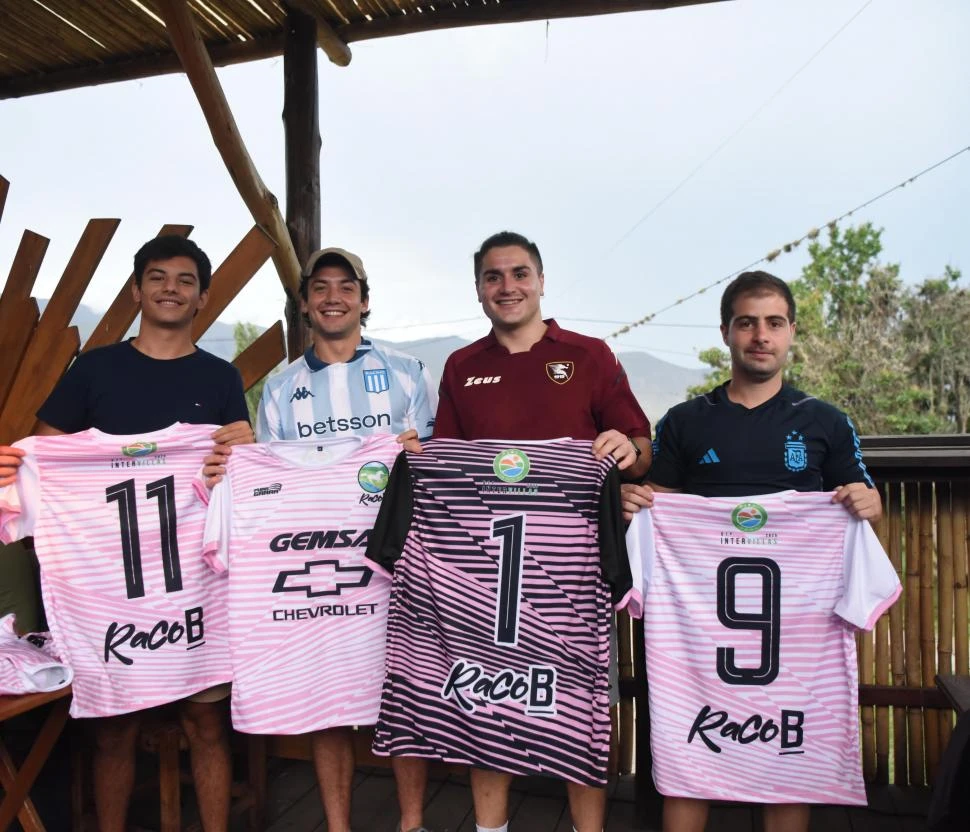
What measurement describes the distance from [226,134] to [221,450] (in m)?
2.01

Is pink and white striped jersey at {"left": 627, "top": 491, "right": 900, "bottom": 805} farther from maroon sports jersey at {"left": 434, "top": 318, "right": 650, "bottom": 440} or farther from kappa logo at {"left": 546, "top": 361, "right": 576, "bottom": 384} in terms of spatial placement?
kappa logo at {"left": 546, "top": 361, "right": 576, "bottom": 384}

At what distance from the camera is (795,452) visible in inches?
81.4

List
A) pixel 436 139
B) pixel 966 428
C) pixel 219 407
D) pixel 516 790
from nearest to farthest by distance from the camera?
pixel 219 407
pixel 516 790
pixel 966 428
pixel 436 139

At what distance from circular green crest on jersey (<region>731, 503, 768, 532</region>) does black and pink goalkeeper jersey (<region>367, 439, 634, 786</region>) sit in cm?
36

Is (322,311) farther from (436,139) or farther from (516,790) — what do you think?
(436,139)

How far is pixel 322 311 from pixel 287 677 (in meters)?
1.20

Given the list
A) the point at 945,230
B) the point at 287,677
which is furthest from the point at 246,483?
the point at 945,230

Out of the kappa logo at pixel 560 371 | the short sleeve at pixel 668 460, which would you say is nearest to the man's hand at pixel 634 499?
the short sleeve at pixel 668 460

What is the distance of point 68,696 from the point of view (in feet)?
7.54

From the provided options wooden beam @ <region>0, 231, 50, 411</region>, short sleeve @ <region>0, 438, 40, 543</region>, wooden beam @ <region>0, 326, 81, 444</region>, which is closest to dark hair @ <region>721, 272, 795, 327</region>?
short sleeve @ <region>0, 438, 40, 543</region>

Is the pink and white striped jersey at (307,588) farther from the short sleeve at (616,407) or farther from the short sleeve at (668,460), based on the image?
the short sleeve at (668,460)

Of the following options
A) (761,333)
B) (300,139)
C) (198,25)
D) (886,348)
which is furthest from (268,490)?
(886,348)

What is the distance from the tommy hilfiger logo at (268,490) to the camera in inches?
90.0

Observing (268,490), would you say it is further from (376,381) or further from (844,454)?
(844,454)
